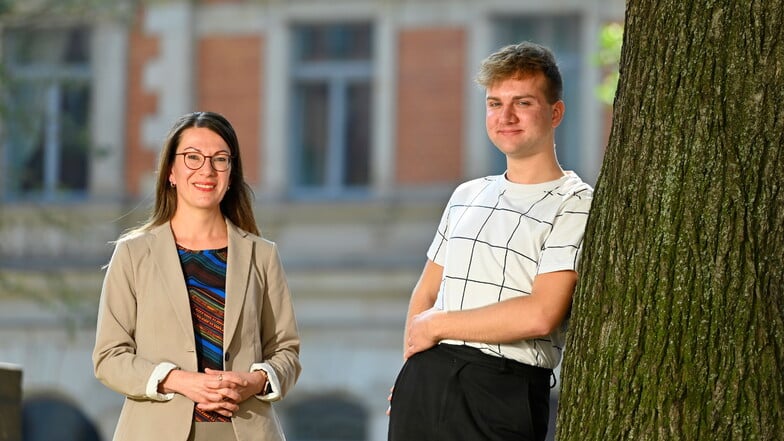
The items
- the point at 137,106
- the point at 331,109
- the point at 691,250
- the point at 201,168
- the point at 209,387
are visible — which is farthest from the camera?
the point at 137,106

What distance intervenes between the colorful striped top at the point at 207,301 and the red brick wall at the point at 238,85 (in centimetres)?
Answer: 1246

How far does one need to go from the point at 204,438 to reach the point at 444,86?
40.5 ft

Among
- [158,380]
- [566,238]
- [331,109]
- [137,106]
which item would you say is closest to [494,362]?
[566,238]

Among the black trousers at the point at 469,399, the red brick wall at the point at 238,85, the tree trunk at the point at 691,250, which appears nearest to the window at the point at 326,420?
the red brick wall at the point at 238,85

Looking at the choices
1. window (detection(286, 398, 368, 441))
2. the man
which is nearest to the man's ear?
the man

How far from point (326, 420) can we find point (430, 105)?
3.52m

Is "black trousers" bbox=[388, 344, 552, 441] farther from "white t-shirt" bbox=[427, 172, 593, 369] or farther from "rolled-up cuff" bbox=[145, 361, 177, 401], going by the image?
"rolled-up cuff" bbox=[145, 361, 177, 401]

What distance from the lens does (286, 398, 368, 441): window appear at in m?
17.0

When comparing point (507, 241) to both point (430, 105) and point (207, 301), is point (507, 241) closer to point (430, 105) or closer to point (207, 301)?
point (207, 301)

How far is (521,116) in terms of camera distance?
442 cm

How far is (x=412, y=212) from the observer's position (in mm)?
16516

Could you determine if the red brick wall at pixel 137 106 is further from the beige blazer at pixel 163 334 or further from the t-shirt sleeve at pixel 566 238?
the t-shirt sleeve at pixel 566 238

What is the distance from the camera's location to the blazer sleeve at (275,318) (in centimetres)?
453

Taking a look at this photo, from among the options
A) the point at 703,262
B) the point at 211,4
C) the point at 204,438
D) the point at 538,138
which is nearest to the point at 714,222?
the point at 703,262
